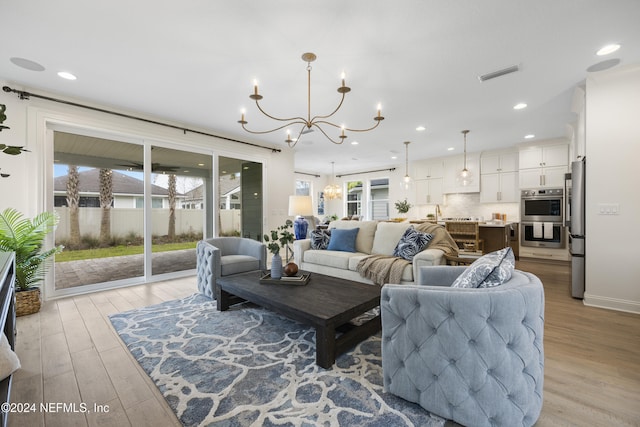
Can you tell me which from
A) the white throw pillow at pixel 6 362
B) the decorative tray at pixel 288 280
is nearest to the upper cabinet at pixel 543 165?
the decorative tray at pixel 288 280

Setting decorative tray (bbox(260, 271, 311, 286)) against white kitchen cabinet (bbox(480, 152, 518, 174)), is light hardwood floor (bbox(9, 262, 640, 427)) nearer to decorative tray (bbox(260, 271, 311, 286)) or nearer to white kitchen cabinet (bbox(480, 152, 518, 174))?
decorative tray (bbox(260, 271, 311, 286))

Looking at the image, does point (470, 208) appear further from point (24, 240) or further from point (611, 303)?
point (24, 240)

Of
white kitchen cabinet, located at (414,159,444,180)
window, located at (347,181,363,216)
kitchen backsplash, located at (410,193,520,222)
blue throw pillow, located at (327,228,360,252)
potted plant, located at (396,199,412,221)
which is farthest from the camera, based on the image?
window, located at (347,181,363,216)

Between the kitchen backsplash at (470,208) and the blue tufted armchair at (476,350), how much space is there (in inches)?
246

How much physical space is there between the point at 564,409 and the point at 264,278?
2.38 meters

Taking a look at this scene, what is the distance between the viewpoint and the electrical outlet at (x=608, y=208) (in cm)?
309

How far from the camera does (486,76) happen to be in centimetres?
308

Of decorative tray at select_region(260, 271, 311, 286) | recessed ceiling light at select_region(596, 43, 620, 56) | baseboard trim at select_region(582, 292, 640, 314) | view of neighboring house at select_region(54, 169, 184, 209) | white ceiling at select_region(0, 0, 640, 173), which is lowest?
baseboard trim at select_region(582, 292, 640, 314)

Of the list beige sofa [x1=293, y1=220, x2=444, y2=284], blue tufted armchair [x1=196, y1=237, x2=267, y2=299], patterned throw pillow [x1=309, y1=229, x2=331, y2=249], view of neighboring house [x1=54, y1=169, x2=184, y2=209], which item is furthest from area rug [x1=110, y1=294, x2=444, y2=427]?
view of neighboring house [x1=54, y1=169, x2=184, y2=209]

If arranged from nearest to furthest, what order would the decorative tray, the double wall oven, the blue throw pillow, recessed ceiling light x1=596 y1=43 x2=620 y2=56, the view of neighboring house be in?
recessed ceiling light x1=596 y1=43 x2=620 y2=56, the decorative tray, the view of neighboring house, the blue throw pillow, the double wall oven

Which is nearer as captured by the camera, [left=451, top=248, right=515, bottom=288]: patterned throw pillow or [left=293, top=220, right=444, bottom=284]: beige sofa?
[left=451, top=248, right=515, bottom=288]: patterned throw pillow

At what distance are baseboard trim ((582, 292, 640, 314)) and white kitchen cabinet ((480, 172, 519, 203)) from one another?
377 centimetres

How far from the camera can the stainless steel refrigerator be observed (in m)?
3.36

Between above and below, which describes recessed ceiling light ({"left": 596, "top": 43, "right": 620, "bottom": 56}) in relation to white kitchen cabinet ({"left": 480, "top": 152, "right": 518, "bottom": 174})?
above
